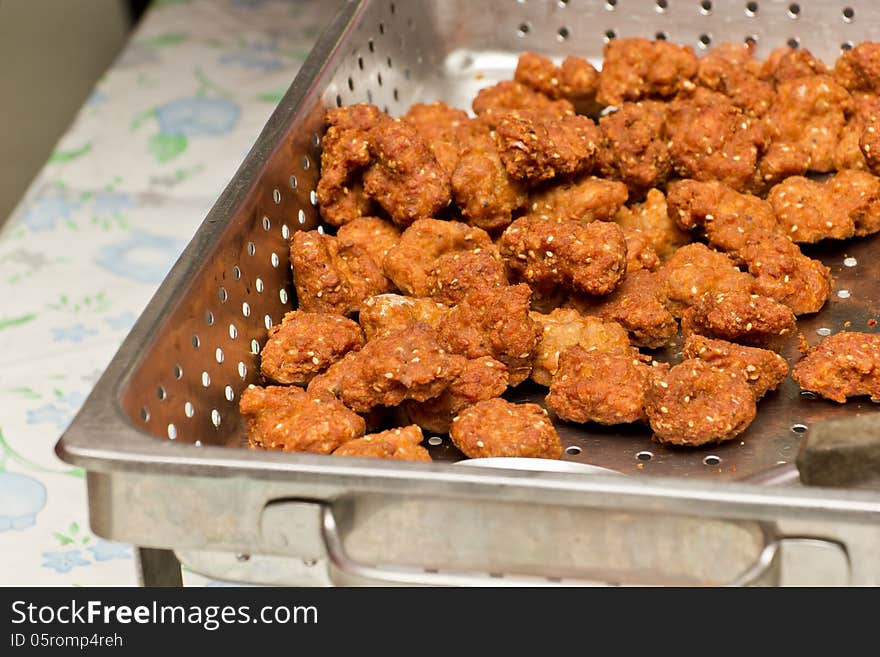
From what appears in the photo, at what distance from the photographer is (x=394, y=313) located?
1.46m

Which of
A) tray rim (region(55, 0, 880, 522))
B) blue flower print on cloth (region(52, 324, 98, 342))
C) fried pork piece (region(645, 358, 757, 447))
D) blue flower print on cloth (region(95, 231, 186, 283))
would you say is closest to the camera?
tray rim (region(55, 0, 880, 522))

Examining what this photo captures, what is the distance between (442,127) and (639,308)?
1.68ft

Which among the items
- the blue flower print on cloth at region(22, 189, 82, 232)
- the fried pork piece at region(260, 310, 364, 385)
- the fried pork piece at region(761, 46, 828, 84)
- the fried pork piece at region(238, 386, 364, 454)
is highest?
the fried pork piece at region(761, 46, 828, 84)

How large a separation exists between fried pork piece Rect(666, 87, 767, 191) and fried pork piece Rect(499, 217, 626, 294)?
0.27 m

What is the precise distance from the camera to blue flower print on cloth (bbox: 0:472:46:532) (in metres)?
1.75

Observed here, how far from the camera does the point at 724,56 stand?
189 cm

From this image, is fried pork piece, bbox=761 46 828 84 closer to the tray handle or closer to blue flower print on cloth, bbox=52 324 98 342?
the tray handle

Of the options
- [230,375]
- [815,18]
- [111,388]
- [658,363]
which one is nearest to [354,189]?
[230,375]

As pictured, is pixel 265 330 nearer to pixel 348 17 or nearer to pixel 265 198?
pixel 265 198

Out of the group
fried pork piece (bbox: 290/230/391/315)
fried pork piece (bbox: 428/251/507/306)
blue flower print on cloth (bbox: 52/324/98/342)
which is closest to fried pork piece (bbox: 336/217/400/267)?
fried pork piece (bbox: 290/230/391/315)

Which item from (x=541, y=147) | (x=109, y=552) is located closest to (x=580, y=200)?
(x=541, y=147)

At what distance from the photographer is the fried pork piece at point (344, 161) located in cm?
162

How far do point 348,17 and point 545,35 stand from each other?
431mm

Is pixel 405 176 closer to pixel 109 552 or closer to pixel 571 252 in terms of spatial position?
pixel 571 252
